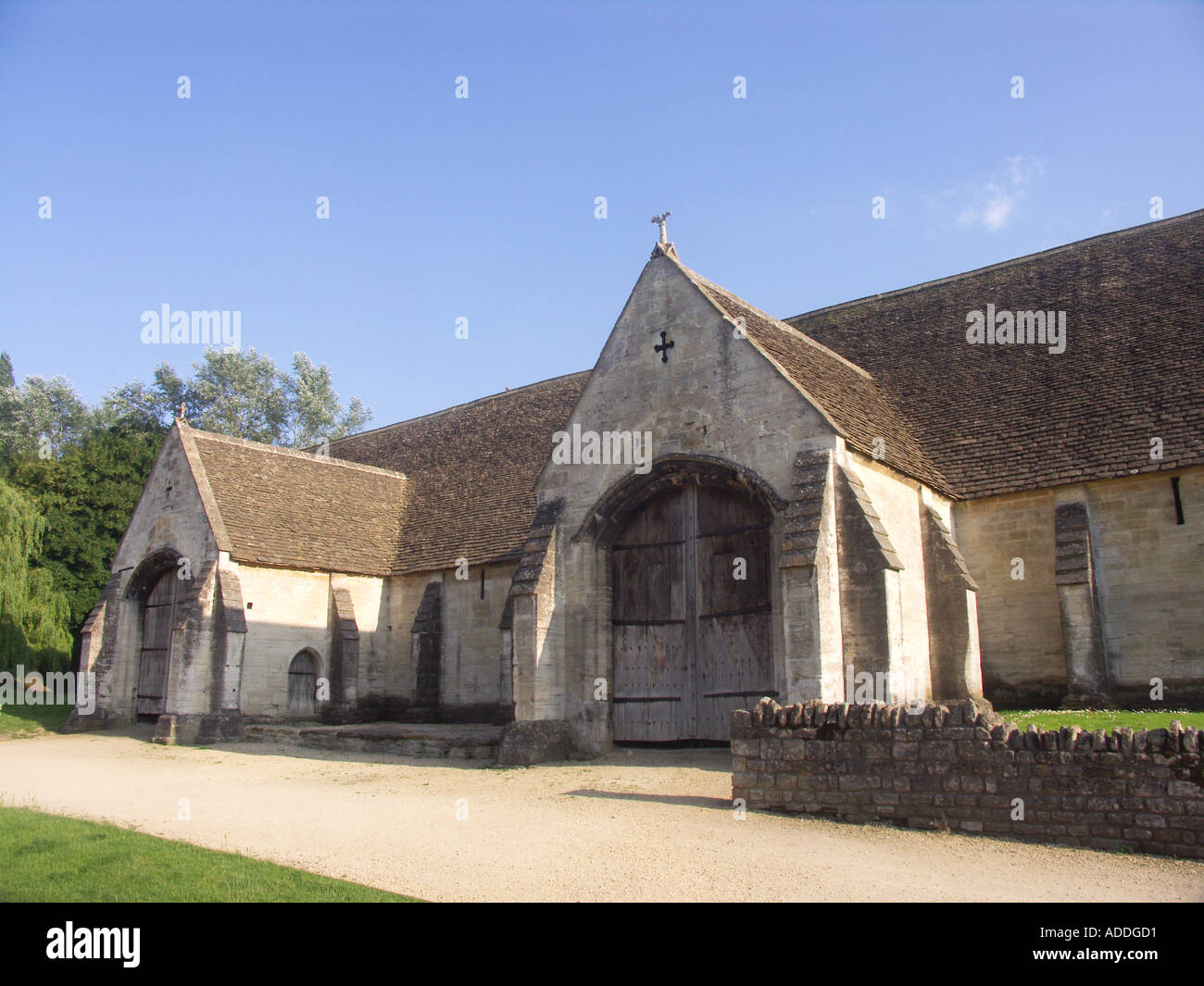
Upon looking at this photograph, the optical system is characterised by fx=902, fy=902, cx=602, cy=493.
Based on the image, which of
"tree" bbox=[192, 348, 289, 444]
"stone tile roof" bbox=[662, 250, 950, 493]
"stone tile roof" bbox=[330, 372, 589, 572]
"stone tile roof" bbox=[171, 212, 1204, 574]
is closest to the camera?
"stone tile roof" bbox=[662, 250, 950, 493]

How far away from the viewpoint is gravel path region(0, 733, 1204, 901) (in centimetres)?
727

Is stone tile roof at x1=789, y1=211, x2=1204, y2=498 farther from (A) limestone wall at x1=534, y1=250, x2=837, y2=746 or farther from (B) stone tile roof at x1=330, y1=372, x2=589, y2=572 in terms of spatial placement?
(B) stone tile roof at x1=330, y1=372, x2=589, y2=572

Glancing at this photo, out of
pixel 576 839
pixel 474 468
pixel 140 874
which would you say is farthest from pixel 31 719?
pixel 576 839

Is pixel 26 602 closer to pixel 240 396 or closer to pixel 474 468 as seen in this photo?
pixel 474 468

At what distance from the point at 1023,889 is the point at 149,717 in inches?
923

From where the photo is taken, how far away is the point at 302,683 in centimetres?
Answer: 2381

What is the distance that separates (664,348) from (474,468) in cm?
1285

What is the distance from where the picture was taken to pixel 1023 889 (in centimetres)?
707

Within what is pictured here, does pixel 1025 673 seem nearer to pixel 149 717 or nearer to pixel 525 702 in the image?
pixel 525 702

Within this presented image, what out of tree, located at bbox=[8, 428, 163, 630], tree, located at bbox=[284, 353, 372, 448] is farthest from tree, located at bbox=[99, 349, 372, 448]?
tree, located at bbox=[8, 428, 163, 630]

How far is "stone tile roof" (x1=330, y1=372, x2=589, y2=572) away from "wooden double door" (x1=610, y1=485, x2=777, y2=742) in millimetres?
6687

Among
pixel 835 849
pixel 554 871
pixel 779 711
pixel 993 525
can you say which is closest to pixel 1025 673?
pixel 993 525

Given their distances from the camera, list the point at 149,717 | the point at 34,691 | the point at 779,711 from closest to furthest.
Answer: the point at 779,711, the point at 149,717, the point at 34,691

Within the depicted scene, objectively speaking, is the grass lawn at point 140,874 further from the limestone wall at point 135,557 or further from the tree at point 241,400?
the tree at point 241,400
